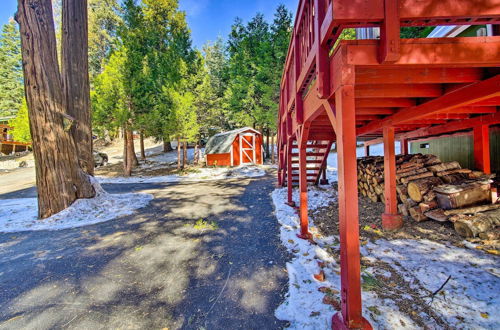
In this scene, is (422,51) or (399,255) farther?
(399,255)

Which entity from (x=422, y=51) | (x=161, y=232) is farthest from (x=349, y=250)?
(x=161, y=232)

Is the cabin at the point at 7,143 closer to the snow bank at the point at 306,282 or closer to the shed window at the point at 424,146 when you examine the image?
the snow bank at the point at 306,282

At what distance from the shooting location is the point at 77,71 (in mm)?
6211

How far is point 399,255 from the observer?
3100 mm

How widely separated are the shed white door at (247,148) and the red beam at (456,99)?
14242 millimetres

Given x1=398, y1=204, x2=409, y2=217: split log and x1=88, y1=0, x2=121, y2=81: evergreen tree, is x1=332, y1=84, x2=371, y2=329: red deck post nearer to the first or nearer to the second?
x1=398, y1=204, x2=409, y2=217: split log

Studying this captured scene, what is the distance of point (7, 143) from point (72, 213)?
94.7 ft

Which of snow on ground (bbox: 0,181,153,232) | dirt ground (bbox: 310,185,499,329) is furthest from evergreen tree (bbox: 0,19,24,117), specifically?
dirt ground (bbox: 310,185,499,329)

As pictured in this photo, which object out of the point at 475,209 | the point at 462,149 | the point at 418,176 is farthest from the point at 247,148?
the point at 475,209

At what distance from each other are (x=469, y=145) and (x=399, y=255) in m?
5.23

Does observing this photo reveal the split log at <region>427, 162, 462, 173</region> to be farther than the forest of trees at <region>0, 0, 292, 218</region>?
No

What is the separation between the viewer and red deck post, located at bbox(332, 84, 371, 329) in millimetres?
1776

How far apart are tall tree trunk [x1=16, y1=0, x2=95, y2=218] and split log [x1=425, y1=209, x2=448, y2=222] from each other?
798 cm

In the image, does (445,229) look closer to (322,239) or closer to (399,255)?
(399,255)
